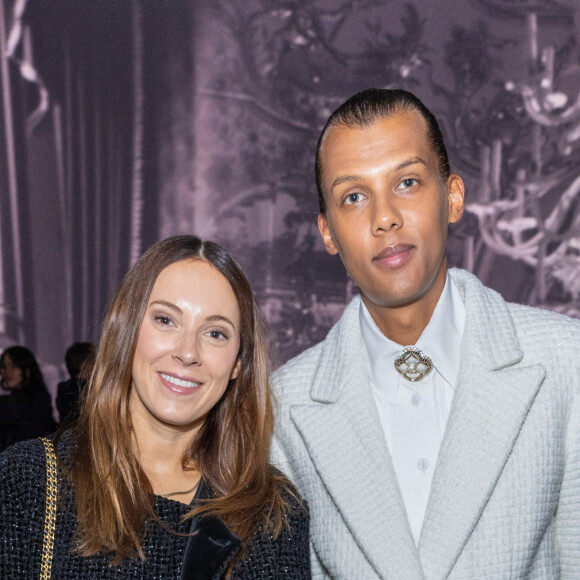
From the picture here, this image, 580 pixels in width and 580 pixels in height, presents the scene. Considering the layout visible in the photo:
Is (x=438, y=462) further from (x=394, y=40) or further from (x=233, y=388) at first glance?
(x=394, y=40)

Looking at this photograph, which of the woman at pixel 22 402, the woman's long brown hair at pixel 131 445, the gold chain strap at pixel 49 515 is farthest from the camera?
the woman at pixel 22 402

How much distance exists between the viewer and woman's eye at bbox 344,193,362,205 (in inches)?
77.9

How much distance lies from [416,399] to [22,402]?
3.45m

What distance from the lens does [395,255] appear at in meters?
1.89

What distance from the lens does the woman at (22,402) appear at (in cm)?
464

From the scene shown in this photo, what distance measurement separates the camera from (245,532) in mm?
2049

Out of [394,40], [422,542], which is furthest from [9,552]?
[394,40]

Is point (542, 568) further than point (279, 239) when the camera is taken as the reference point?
No

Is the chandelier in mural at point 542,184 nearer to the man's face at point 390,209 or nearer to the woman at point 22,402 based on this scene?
the woman at point 22,402

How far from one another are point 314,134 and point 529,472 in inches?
179

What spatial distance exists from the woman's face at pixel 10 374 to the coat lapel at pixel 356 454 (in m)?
3.31

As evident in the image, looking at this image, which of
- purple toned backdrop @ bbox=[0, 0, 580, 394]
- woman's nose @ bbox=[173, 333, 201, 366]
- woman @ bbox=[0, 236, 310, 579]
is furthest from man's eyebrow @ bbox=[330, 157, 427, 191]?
purple toned backdrop @ bbox=[0, 0, 580, 394]

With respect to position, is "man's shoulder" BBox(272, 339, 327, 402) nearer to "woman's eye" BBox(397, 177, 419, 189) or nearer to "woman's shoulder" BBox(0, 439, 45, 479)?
"woman's eye" BBox(397, 177, 419, 189)

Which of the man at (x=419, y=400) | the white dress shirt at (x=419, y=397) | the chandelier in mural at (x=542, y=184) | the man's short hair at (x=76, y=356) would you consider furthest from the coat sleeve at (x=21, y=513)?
the chandelier in mural at (x=542, y=184)
